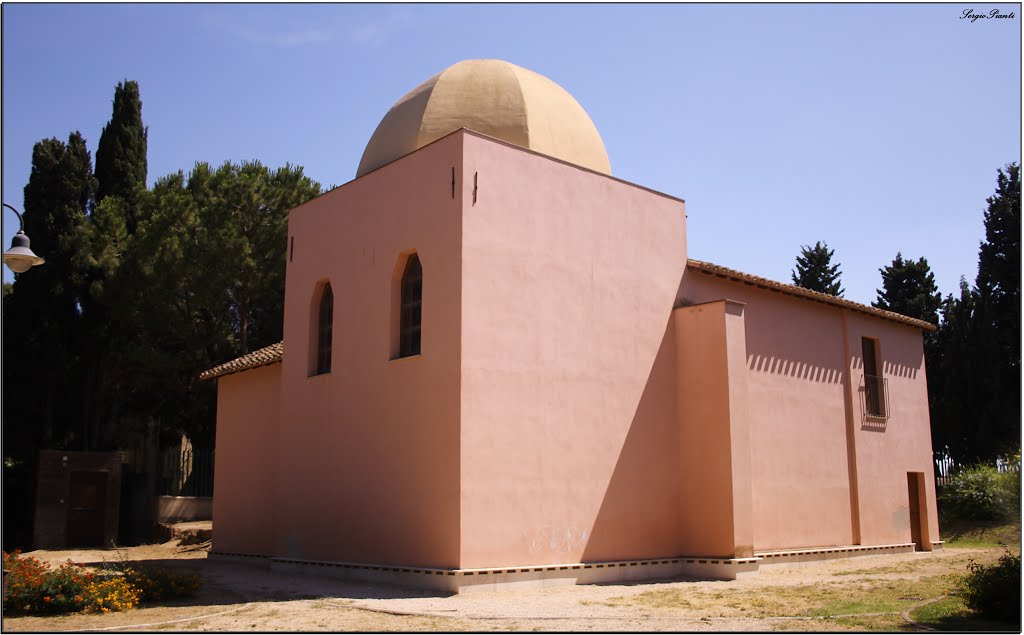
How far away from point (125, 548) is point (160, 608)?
40.3 ft

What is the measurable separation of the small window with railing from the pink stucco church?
494 millimetres

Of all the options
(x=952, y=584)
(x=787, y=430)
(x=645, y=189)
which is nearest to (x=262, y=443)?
(x=645, y=189)

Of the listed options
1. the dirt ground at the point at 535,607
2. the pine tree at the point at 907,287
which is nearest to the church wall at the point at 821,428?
the dirt ground at the point at 535,607

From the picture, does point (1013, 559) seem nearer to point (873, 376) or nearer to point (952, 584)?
point (952, 584)

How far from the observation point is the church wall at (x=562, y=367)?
487 inches

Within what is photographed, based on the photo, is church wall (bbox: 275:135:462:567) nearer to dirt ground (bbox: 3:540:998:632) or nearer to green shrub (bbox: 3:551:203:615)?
dirt ground (bbox: 3:540:998:632)

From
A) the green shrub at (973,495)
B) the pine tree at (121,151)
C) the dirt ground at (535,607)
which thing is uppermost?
the pine tree at (121,151)

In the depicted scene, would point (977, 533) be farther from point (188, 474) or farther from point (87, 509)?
point (87, 509)

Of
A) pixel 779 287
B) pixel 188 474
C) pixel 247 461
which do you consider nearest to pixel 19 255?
pixel 247 461

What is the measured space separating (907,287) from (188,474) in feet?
89.0

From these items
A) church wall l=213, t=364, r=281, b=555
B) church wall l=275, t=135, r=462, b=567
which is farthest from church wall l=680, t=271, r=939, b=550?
church wall l=213, t=364, r=281, b=555

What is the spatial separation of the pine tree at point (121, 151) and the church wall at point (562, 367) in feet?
52.4

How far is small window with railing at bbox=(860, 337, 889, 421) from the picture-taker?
1856cm

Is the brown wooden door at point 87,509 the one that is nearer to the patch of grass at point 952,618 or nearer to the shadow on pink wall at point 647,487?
the shadow on pink wall at point 647,487
